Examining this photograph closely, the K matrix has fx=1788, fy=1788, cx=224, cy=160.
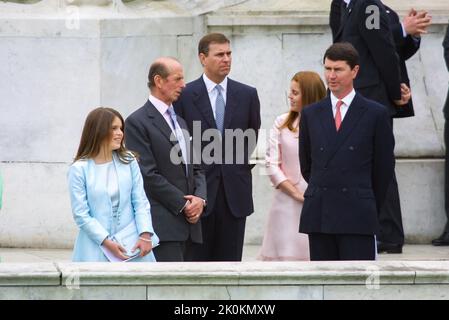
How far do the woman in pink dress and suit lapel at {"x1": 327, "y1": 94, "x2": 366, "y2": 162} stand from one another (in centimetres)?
121

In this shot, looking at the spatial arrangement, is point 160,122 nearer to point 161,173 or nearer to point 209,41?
point 161,173

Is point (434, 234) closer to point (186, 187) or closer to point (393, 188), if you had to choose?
point (393, 188)

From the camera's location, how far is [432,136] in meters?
14.2

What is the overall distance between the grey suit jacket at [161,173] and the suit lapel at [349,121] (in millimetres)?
1021

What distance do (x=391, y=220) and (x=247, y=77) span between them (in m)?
1.82

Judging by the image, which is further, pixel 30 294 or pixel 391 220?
pixel 391 220

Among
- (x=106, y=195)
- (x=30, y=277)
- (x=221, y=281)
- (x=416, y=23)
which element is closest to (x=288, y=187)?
(x=416, y=23)

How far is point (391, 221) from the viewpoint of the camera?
13.2 m

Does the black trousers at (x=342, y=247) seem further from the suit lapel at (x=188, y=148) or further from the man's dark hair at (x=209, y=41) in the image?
the man's dark hair at (x=209, y=41)

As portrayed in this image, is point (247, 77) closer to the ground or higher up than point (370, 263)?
higher up

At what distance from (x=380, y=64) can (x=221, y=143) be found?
5.48 ft

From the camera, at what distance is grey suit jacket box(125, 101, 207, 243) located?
1120 cm

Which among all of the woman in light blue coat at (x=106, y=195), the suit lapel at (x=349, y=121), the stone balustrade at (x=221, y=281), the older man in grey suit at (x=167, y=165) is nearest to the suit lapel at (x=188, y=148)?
the older man in grey suit at (x=167, y=165)
